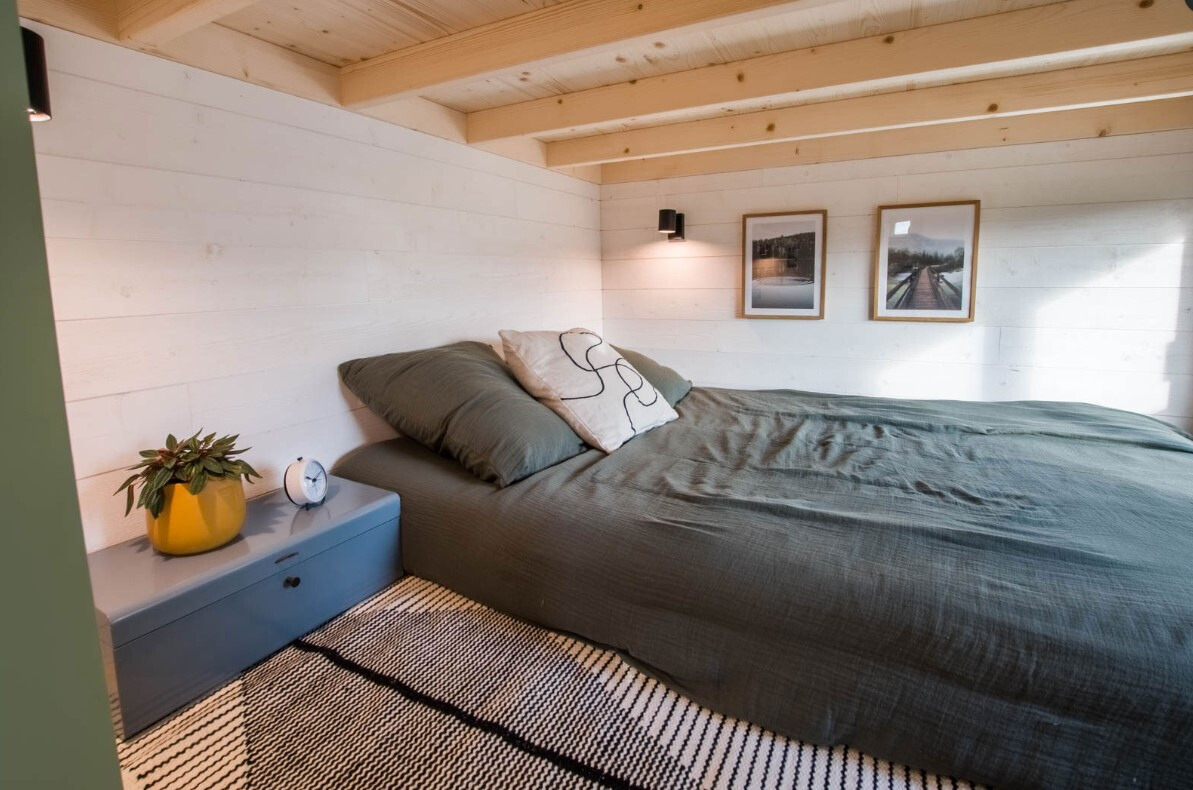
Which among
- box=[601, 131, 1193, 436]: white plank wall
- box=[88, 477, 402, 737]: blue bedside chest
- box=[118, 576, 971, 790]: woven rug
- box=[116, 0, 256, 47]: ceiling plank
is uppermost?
box=[116, 0, 256, 47]: ceiling plank

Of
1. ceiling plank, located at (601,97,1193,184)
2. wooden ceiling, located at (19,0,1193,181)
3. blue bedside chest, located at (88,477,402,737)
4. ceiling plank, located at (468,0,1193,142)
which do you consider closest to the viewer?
blue bedside chest, located at (88,477,402,737)

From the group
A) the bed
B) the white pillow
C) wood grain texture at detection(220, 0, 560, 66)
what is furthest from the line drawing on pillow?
wood grain texture at detection(220, 0, 560, 66)

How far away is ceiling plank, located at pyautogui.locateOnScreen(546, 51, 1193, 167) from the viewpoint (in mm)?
2352

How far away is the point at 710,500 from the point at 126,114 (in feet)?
6.35

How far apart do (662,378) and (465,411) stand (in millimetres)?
1188

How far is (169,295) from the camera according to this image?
178 cm

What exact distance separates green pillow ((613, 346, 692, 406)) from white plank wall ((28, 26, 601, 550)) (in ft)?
2.78

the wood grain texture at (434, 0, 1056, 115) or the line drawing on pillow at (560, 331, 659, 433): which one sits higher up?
the wood grain texture at (434, 0, 1056, 115)

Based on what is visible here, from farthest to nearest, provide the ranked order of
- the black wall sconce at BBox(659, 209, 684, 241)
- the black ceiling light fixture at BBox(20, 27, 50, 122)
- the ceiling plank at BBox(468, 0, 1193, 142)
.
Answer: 1. the black wall sconce at BBox(659, 209, 684, 241)
2. the ceiling plank at BBox(468, 0, 1193, 142)
3. the black ceiling light fixture at BBox(20, 27, 50, 122)

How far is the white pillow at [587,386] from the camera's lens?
2.32 metres

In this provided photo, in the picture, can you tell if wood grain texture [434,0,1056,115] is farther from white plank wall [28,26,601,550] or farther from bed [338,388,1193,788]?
bed [338,388,1193,788]

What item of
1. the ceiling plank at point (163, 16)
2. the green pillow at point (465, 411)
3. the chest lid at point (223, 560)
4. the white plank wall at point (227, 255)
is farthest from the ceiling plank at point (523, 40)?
the chest lid at point (223, 560)

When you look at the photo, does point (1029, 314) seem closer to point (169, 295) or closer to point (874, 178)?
point (874, 178)

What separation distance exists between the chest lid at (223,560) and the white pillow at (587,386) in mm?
709
